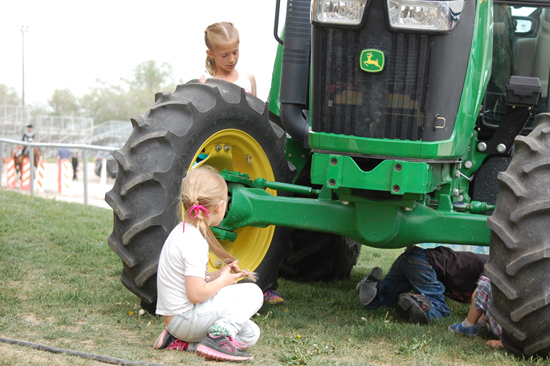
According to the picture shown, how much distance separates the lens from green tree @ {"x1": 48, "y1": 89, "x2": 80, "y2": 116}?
72.4 meters

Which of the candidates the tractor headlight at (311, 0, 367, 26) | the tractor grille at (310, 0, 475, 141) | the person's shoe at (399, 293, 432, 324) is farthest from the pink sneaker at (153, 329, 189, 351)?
the tractor headlight at (311, 0, 367, 26)

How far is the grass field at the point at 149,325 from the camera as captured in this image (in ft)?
10.2

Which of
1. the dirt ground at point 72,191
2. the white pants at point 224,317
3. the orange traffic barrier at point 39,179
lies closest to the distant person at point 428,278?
the white pants at point 224,317

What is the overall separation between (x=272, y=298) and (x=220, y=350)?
4.49 feet

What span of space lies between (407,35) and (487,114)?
1640 mm

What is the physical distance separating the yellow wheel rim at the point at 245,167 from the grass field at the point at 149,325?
40 cm

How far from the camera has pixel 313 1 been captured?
3.42m

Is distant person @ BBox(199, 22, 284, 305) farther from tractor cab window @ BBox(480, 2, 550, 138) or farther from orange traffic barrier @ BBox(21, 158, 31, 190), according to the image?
orange traffic barrier @ BBox(21, 158, 31, 190)

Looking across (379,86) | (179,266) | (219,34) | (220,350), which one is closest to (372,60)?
(379,86)

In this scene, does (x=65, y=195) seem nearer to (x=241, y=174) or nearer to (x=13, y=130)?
(x=241, y=174)

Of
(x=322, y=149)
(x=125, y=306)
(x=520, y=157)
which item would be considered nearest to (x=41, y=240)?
(x=125, y=306)

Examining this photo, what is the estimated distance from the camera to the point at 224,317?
10.3ft

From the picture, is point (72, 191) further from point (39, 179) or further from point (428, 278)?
point (428, 278)

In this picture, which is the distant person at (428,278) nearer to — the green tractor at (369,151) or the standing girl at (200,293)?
the green tractor at (369,151)
